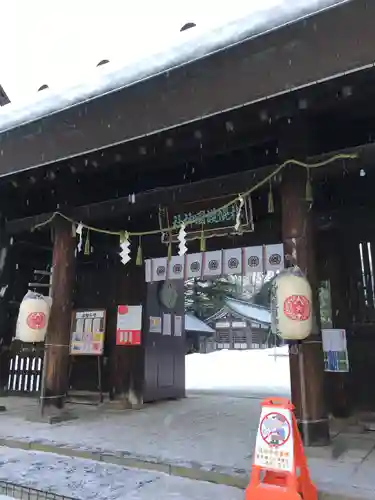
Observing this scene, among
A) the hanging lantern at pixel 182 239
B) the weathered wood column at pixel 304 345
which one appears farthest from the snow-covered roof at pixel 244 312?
the weathered wood column at pixel 304 345

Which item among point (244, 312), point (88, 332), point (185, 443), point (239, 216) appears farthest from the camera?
point (244, 312)

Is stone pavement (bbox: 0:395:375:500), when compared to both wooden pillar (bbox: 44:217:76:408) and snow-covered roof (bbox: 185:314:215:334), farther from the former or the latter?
snow-covered roof (bbox: 185:314:215:334)

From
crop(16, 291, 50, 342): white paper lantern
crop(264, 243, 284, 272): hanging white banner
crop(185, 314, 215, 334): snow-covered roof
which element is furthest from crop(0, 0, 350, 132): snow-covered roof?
crop(185, 314, 215, 334): snow-covered roof

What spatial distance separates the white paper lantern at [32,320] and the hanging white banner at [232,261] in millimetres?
3003

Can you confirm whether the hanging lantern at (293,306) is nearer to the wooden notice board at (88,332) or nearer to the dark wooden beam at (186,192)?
the dark wooden beam at (186,192)

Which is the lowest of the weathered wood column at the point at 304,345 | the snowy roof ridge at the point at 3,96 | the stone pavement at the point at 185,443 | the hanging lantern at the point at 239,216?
the stone pavement at the point at 185,443

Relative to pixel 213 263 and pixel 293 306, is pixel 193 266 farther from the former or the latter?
pixel 293 306

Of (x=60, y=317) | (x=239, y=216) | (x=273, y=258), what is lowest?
(x=60, y=317)

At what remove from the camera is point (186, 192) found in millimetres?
6305

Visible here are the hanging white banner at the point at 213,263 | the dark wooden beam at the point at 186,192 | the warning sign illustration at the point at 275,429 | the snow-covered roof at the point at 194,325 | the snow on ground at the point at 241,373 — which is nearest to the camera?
the warning sign illustration at the point at 275,429

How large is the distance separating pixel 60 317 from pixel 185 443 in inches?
117

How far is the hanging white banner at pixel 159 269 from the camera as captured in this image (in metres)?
7.73

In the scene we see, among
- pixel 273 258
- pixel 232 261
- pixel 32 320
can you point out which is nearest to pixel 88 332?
pixel 32 320

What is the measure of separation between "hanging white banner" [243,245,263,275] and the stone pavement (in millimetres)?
2337
